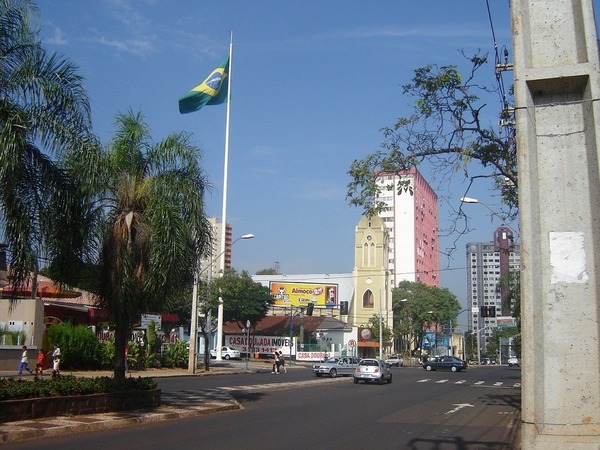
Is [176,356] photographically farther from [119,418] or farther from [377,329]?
[377,329]

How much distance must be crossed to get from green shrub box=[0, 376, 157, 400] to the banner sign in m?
55.5

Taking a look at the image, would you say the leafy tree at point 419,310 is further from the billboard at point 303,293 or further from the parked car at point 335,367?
the parked car at point 335,367

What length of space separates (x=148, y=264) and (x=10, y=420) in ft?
16.6

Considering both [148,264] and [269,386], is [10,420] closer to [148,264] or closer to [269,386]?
[148,264]

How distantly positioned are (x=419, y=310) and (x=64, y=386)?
3354 inches

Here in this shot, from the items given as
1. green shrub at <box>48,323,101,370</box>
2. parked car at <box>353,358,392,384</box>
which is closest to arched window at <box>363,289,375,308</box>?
parked car at <box>353,358,392,384</box>

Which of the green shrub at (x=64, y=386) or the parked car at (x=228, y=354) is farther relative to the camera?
the parked car at (x=228, y=354)

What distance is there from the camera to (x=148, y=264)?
17.2 m

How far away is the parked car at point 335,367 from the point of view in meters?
44.6

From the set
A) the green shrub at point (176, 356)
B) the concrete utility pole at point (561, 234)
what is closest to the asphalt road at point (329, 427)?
the concrete utility pole at point (561, 234)

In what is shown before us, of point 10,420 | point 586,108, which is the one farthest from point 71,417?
point 586,108

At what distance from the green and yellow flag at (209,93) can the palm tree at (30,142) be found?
26948 millimetres

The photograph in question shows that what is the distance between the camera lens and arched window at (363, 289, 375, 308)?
90.8 metres

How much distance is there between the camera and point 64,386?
1561 cm
